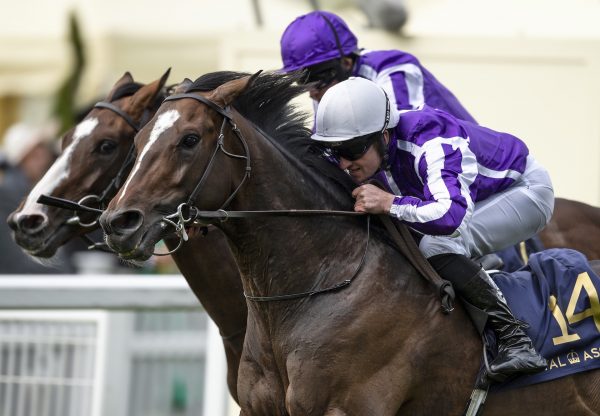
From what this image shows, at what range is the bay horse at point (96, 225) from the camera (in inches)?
206

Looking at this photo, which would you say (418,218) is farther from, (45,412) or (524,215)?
(45,412)

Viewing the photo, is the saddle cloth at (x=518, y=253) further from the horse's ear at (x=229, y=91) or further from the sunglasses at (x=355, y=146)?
the horse's ear at (x=229, y=91)

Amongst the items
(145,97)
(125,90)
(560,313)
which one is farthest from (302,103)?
(560,313)

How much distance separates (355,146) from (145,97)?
53.9 inches

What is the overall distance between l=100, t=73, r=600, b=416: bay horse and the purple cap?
94 centimetres

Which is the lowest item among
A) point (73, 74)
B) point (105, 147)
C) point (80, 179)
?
point (73, 74)

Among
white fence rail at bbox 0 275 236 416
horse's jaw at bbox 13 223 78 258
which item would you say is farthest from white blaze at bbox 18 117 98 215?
white fence rail at bbox 0 275 236 416

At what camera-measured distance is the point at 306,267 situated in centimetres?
436

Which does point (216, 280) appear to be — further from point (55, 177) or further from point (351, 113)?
point (351, 113)

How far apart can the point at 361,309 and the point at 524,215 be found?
0.84 m

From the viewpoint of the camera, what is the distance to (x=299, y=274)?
4.35m

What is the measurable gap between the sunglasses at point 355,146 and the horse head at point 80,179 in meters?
1.10

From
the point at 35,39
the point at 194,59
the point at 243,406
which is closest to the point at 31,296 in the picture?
the point at 243,406

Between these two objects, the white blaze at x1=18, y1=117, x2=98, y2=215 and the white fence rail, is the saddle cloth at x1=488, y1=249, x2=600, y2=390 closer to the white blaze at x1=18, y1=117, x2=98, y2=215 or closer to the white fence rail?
the white blaze at x1=18, y1=117, x2=98, y2=215
